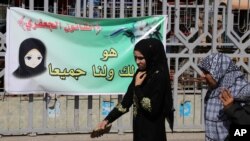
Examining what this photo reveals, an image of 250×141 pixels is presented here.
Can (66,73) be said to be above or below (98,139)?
above

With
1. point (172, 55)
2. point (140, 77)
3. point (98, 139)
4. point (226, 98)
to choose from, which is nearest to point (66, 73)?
point (98, 139)

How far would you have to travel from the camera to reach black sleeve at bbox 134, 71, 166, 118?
4.00m

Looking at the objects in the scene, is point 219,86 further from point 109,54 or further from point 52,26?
point 52,26

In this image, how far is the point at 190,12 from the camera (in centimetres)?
758

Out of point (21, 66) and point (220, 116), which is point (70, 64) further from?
point (220, 116)

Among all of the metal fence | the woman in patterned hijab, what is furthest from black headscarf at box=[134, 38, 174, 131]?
the metal fence

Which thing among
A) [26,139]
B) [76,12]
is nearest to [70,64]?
[76,12]

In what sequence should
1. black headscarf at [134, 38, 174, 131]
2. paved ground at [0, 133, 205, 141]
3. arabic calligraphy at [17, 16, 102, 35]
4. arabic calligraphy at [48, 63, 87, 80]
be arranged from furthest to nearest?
paved ground at [0, 133, 205, 141] < arabic calligraphy at [48, 63, 87, 80] < arabic calligraphy at [17, 16, 102, 35] < black headscarf at [134, 38, 174, 131]

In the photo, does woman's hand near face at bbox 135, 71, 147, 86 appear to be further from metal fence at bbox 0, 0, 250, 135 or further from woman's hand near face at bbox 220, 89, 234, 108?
metal fence at bbox 0, 0, 250, 135

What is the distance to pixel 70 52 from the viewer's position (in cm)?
689

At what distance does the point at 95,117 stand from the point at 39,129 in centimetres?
94

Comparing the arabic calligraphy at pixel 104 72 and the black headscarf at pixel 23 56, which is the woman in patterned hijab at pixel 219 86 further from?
the black headscarf at pixel 23 56

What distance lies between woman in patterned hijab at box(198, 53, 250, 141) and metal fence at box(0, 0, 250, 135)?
2.96 meters

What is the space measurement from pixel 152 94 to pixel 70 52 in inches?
120
